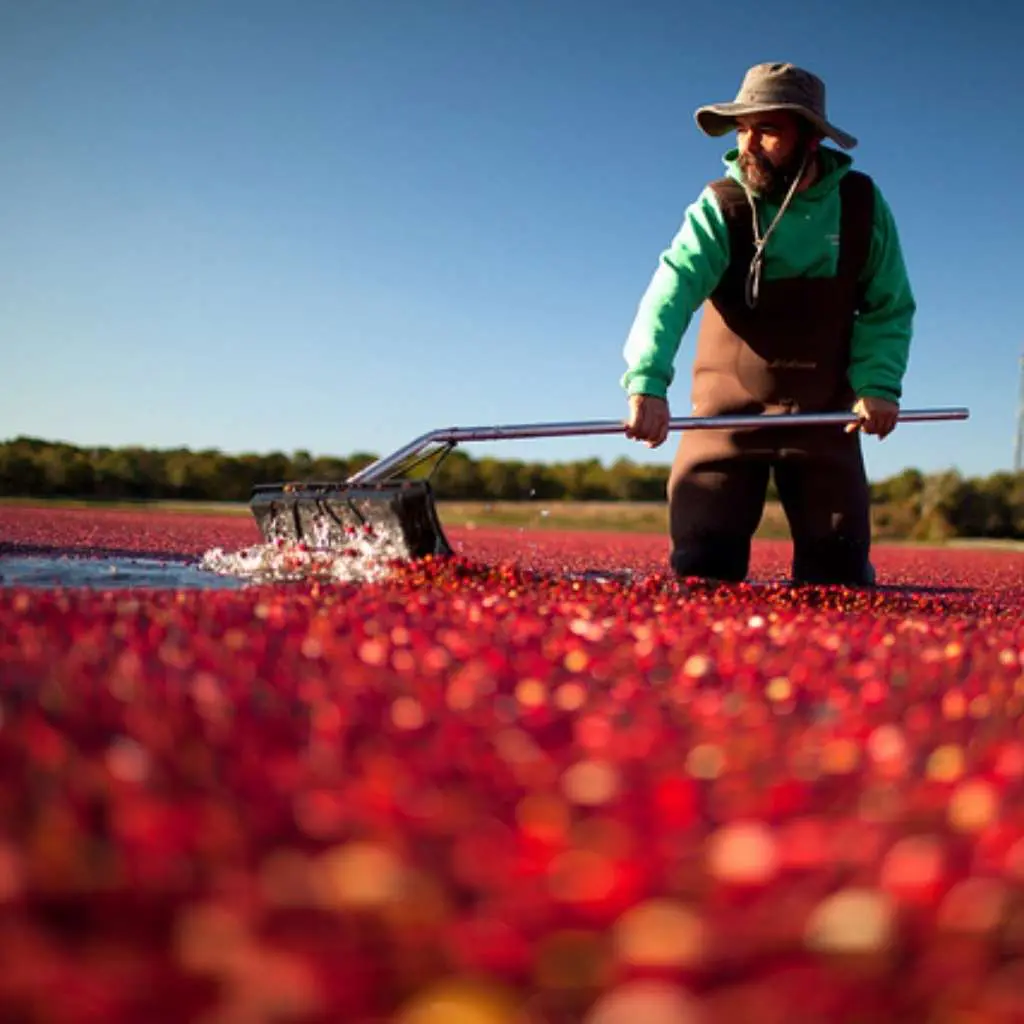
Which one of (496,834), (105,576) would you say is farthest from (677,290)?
(496,834)

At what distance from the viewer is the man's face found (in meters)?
5.62

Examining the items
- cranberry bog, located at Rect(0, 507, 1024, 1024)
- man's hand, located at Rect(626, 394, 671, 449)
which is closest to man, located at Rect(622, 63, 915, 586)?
man's hand, located at Rect(626, 394, 671, 449)

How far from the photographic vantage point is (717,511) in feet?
19.9

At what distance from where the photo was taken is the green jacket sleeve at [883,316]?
5.89 meters

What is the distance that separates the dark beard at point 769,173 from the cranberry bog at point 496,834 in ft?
12.7

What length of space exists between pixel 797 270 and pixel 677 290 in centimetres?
78

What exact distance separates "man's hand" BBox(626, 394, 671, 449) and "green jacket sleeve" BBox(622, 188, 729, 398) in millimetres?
123

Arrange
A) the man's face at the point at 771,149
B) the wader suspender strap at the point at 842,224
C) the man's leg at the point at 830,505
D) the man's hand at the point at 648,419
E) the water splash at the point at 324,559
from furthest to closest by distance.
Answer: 1. the man's leg at the point at 830,505
2. the wader suspender strap at the point at 842,224
3. the man's face at the point at 771,149
4. the man's hand at the point at 648,419
5. the water splash at the point at 324,559

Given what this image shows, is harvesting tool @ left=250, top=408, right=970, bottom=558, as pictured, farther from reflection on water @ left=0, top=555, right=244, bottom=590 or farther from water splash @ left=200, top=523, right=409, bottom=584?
reflection on water @ left=0, top=555, right=244, bottom=590

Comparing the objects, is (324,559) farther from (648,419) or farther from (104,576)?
(648,419)

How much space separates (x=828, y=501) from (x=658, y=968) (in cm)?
543

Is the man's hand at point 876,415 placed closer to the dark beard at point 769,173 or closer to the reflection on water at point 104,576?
the dark beard at point 769,173

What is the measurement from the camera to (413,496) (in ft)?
18.0

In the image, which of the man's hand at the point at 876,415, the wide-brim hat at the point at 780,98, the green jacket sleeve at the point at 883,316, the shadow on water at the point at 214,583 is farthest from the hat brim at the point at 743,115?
the shadow on water at the point at 214,583
